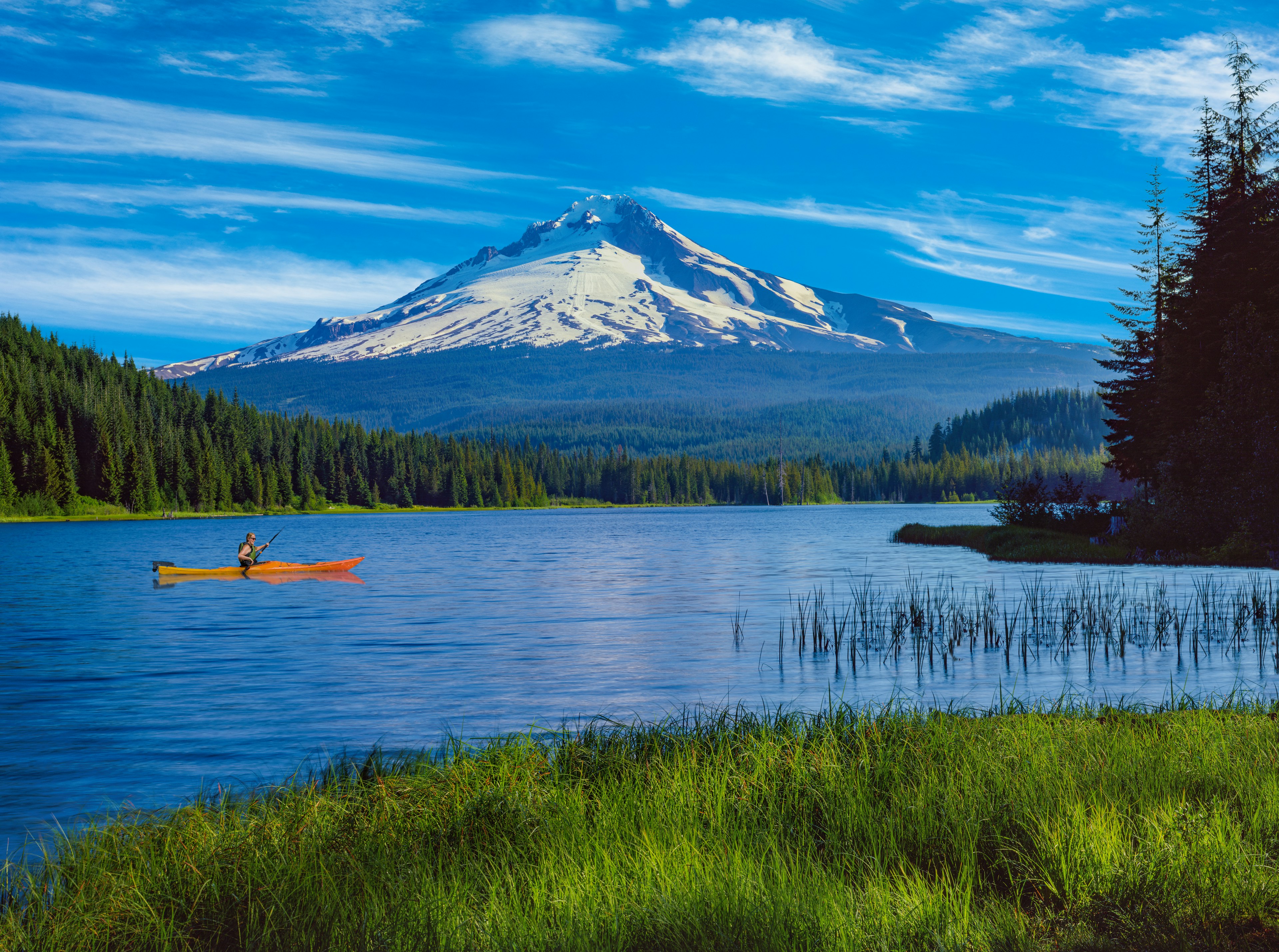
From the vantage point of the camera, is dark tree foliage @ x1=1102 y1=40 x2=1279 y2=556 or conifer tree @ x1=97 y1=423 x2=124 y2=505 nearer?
dark tree foliage @ x1=1102 y1=40 x2=1279 y2=556

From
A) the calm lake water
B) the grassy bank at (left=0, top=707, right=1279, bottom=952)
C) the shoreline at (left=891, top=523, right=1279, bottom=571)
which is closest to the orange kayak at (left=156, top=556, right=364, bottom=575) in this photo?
the calm lake water

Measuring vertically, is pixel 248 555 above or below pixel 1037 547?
above

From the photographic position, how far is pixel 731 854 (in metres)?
8.31

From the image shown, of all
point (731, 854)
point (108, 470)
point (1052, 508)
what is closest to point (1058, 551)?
point (1052, 508)

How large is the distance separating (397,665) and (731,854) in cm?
1883

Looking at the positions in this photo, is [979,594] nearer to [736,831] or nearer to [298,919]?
[736,831]

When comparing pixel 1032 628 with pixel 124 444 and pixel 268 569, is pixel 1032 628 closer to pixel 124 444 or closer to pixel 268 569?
pixel 268 569

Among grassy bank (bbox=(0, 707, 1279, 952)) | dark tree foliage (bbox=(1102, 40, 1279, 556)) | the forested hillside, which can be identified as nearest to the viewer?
grassy bank (bbox=(0, 707, 1279, 952))

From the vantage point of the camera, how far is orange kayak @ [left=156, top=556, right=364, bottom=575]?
162 feet

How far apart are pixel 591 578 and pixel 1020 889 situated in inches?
1698

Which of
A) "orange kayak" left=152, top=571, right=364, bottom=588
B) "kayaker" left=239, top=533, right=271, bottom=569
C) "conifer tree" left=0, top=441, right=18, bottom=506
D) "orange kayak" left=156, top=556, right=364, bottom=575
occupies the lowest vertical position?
"orange kayak" left=152, top=571, right=364, bottom=588

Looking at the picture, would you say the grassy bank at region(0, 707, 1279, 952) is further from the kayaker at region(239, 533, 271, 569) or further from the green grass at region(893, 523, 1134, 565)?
the green grass at region(893, 523, 1134, 565)

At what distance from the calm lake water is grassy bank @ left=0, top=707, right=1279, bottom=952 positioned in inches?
174

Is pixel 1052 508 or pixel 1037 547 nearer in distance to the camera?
pixel 1037 547
